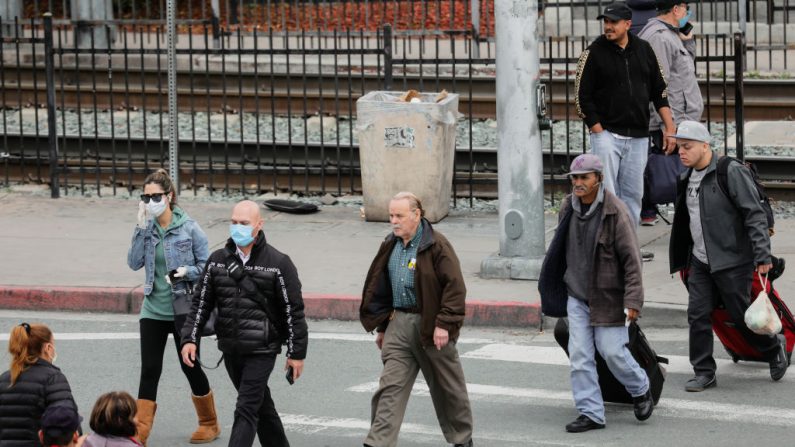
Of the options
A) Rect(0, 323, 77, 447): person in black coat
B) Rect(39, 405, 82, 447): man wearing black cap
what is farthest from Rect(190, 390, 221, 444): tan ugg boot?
Rect(39, 405, 82, 447): man wearing black cap

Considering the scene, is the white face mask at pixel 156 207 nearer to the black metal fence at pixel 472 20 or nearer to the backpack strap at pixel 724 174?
the backpack strap at pixel 724 174

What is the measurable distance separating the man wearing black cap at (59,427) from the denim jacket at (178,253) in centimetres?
162

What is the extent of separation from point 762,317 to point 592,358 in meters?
1.10

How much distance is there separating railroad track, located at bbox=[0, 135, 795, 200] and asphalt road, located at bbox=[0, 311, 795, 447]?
14.4ft

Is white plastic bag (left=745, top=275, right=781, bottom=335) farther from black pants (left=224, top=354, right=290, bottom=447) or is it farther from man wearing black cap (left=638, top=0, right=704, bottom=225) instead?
man wearing black cap (left=638, top=0, right=704, bottom=225)

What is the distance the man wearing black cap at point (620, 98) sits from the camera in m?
11.2

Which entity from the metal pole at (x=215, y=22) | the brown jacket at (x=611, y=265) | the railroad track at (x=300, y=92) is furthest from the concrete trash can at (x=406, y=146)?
the metal pole at (x=215, y=22)

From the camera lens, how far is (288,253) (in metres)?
12.6

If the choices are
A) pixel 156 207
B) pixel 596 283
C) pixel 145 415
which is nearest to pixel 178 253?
pixel 156 207

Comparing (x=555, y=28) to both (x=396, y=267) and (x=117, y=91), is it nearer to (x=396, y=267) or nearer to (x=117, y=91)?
(x=117, y=91)

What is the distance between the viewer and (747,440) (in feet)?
26.1

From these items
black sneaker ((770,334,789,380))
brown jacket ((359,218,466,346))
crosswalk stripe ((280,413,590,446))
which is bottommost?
crosswalk stripe ((280,413,590,446))

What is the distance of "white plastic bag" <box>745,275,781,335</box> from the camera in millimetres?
8562

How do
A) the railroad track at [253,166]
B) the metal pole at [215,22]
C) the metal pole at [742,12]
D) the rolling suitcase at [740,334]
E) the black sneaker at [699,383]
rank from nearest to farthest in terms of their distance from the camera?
the black sneaker at [699,383], the rolling suitcase at [740,334], the railroad track at [253,166], the metal pole at [742,12], the metal pole at [215,22]
